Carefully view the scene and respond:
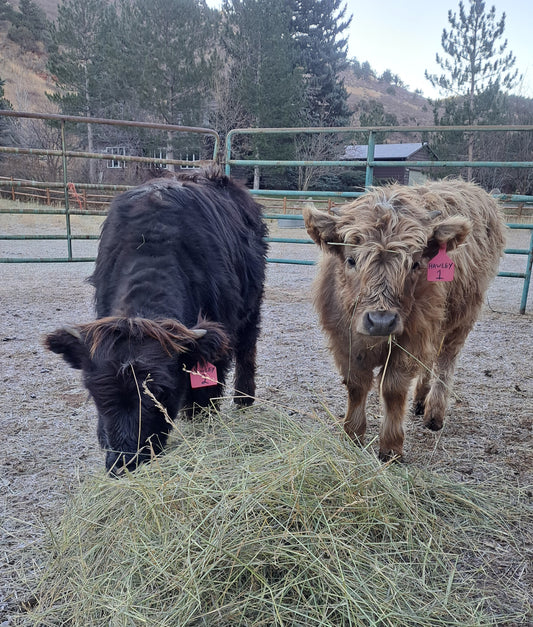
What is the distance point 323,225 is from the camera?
3041 mm

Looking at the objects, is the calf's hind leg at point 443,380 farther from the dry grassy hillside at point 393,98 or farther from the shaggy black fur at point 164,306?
the dry grassy hillside at point 393,98

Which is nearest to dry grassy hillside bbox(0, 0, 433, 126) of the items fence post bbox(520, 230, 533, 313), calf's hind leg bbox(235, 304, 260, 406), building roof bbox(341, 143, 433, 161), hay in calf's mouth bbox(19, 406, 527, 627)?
building roof bbox(341, 143, 433, 161)

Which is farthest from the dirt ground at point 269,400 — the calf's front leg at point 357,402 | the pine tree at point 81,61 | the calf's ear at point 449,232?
the pine tree at point 81,61

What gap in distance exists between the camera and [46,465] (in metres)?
3.05

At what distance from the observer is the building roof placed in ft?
99.5

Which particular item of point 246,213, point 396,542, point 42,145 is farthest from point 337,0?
point 396,542

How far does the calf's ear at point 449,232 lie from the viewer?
112 inches

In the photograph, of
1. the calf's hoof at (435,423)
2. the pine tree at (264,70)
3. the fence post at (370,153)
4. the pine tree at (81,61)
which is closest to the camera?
the calf's hoof at (435,423)

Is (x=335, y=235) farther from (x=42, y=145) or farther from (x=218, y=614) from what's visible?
(x=42, y=145)

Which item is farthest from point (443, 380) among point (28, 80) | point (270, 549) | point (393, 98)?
point (393, 98)

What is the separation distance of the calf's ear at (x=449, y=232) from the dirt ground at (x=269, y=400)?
1.25m

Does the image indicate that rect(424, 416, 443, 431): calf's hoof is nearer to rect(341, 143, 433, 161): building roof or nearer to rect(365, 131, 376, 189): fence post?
rect(365, 131, 376, 189): fence post

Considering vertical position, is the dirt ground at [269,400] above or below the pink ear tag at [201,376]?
below

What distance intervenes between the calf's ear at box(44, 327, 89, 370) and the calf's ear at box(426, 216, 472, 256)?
199 cm
